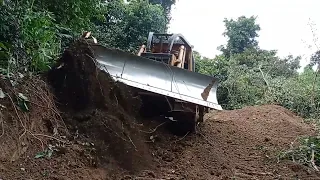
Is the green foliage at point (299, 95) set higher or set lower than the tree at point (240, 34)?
lower

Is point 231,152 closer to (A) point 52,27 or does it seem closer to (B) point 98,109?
(B) point 98,109

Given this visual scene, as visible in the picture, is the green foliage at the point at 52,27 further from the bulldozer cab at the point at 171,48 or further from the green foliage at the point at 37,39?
the bulldozer cab at the point at 171,48

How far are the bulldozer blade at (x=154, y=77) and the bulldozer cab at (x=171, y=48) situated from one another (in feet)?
3.35

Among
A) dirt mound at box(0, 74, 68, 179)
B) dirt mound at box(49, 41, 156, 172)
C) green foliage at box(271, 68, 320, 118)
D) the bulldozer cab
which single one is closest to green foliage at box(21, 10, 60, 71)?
dirt mound at box(49, 41, 156, 172)

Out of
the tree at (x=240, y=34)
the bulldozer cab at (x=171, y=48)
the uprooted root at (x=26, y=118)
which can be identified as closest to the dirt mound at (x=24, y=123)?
the uprooted root at (x=26, y=118)

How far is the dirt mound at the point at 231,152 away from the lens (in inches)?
188

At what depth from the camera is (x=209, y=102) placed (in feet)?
18.5

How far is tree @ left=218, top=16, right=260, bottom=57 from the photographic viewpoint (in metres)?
22.9

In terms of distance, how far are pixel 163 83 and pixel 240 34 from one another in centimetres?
1839

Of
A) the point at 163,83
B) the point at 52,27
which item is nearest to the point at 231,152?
the point at 163,83

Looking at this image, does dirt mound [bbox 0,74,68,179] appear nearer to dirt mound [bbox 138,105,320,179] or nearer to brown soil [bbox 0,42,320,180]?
brown soil [bbox 0,42,320,180]

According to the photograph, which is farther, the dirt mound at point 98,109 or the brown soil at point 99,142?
the dirt mound at point 98,109

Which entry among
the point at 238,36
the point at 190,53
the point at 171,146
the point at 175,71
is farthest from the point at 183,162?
the point at 238,36

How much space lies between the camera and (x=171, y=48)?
698 centimetres
